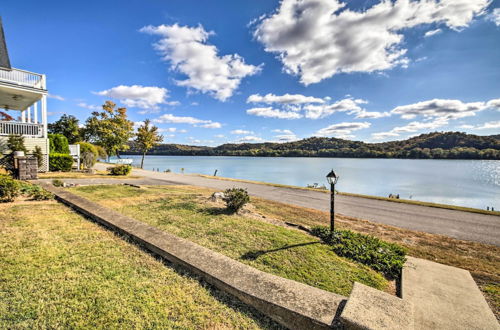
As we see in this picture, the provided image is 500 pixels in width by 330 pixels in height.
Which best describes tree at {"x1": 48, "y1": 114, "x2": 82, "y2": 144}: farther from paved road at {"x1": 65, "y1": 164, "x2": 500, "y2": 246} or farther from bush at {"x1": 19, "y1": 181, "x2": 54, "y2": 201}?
paved road at {"x1": 65, "y1": 164, "x2": 500, "y2": 246}

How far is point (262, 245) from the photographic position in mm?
4219

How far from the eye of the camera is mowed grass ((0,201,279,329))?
6.52 ft

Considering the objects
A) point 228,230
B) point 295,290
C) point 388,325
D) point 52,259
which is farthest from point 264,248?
point 52,259

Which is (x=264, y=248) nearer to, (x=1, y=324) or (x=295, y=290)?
(x=295, y=290)

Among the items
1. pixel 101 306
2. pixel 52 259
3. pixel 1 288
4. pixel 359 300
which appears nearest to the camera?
pixel 359 300

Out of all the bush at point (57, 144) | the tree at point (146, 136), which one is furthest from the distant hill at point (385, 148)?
A: the bush at point (57, 144)

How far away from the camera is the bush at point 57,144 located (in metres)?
15.3

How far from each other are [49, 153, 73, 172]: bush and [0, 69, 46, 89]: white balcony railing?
4.57m

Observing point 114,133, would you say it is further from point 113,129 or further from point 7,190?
point 7,190

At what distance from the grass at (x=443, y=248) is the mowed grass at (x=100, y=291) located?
3.92 meters

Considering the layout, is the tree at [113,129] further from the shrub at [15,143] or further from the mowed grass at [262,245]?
the mowed grass at [262,245]

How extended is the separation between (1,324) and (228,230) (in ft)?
11.6

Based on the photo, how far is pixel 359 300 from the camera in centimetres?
199

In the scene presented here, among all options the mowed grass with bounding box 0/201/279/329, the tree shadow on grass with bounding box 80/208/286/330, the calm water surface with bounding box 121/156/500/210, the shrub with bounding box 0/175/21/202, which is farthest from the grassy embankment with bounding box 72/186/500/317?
the calm water surface with bounding box 121/156/500/210
